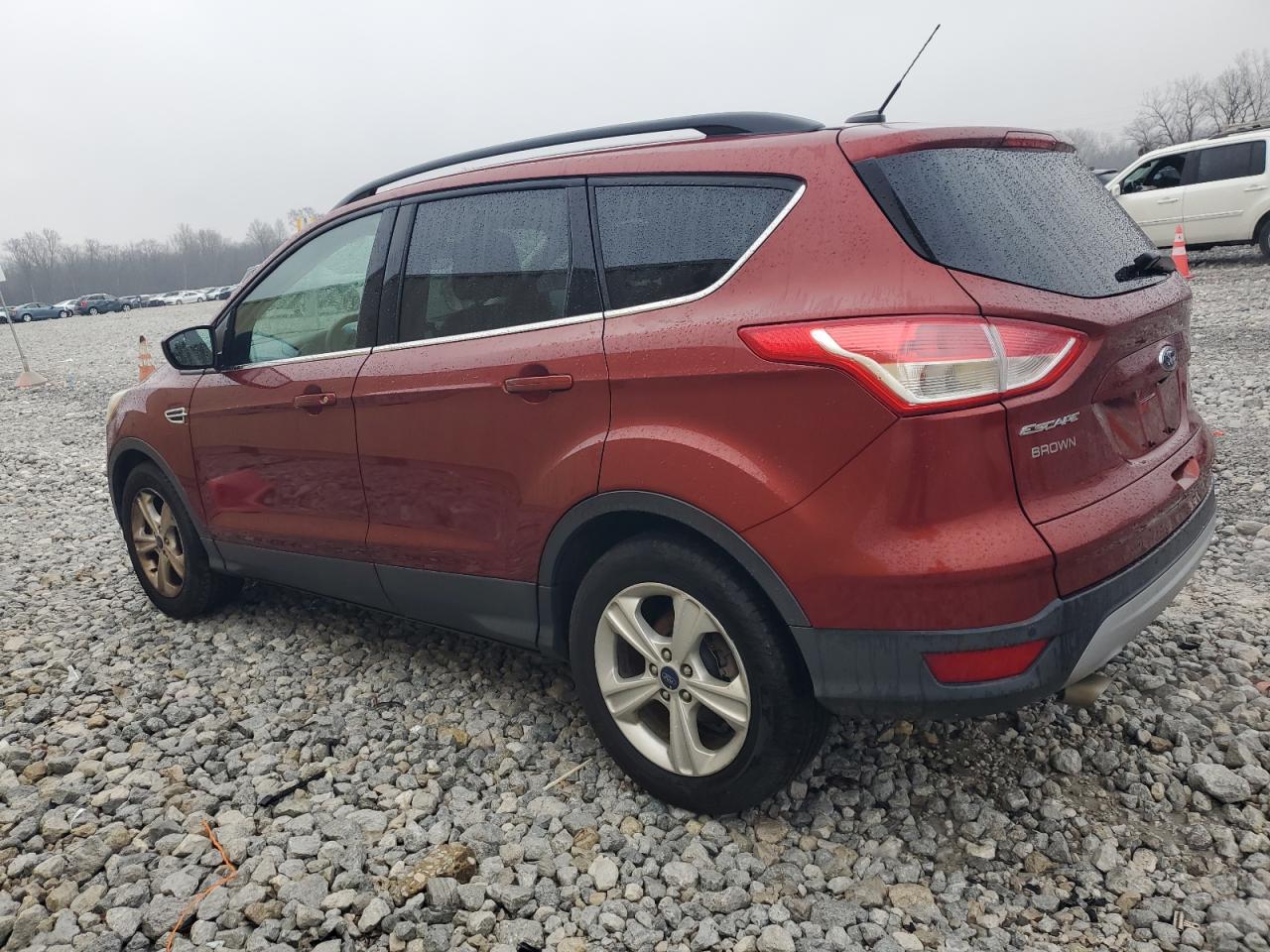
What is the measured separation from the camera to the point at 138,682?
13.0ft

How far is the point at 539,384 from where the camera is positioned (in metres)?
2.78

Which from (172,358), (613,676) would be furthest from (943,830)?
(172,358)

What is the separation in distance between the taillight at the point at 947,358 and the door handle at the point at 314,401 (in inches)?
77.9

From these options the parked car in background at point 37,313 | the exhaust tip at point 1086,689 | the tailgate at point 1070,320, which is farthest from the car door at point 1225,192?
the parked car in background at point 37,313

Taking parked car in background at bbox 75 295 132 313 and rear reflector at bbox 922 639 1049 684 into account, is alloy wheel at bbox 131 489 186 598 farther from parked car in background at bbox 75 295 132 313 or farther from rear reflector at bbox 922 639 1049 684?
parked car in background at bbox 75 295 132 313

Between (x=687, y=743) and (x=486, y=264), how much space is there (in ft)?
5.18

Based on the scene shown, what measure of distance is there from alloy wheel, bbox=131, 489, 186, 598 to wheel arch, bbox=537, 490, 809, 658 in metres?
2.33

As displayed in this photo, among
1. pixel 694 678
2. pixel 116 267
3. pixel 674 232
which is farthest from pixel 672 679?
pixel 116 267

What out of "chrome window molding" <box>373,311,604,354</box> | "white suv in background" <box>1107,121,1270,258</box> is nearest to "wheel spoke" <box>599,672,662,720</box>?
"chrome window molding" <box>373,311,604,354</box>

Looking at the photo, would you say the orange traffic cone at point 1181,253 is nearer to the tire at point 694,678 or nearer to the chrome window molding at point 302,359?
the chrome window molding at point 302,359

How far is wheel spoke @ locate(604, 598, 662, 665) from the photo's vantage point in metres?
2.67

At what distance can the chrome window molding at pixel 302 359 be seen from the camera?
3.45 meters

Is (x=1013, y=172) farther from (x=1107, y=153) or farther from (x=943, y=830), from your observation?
(x=1107, y=153)

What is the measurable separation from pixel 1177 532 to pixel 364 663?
297cm
